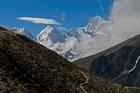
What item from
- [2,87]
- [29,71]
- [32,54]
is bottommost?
[2,87]

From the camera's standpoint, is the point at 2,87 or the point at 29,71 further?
the point at 29,71

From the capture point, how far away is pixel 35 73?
13738cm

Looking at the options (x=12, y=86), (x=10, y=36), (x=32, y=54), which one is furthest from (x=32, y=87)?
(x=10, y=36)

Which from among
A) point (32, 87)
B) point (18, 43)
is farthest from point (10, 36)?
point (32, 87)

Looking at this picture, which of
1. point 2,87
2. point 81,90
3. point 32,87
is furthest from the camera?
point 81,90

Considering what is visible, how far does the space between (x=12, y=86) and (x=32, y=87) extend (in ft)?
29.0

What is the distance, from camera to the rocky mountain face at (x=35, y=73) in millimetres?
121062

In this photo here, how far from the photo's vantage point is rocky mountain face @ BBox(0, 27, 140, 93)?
4766 inches

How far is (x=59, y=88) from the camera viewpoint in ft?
443

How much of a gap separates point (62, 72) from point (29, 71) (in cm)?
2330

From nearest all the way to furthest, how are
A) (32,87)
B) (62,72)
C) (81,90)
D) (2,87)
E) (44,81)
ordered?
1. (2,87)
2. (32,87)
3. (44,81)
4. (81,90)
5. (62,72)

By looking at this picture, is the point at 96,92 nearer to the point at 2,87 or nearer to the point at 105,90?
the point at 105,90

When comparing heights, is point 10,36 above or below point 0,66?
above

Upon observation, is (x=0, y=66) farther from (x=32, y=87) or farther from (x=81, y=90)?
(x=81, y=90)
